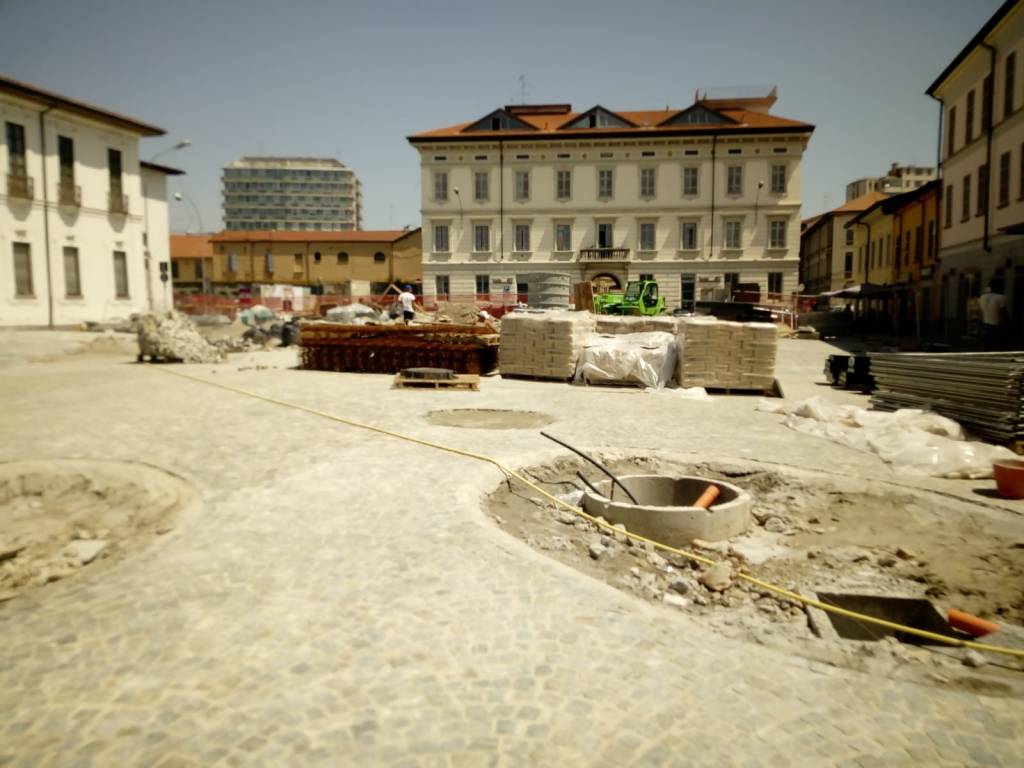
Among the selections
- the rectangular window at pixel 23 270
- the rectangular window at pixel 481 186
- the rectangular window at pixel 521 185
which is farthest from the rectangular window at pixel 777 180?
the rectangular window at pixel 23 270

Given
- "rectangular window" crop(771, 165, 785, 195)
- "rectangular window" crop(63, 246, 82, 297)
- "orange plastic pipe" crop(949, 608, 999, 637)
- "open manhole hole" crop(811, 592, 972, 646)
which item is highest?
"rectangular window" crop(771, 165, 785, 195)

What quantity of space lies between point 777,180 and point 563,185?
15106mm

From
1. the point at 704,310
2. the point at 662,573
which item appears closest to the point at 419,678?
the point at 662,573

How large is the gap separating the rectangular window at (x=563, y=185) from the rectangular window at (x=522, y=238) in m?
3.38

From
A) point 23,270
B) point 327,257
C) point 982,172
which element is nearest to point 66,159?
point 23,270

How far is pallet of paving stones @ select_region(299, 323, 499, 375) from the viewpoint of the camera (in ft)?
49.5

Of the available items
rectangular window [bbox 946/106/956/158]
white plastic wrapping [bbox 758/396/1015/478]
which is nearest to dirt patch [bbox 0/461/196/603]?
white plastic wrapping [bbox 758/396/1015/478]

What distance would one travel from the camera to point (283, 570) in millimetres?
4148

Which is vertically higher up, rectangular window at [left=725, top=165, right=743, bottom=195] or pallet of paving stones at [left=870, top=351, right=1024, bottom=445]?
rectangular window at [left=725, top=165, right=743, bottom=195]

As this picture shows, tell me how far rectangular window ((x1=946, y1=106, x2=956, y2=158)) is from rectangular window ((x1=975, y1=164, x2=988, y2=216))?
12.6ft

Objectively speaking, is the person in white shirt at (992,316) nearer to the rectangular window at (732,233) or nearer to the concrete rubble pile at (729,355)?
the concrete rubble pile at (729,355)

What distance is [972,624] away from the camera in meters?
4.01

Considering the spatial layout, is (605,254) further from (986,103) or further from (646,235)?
(986,103)

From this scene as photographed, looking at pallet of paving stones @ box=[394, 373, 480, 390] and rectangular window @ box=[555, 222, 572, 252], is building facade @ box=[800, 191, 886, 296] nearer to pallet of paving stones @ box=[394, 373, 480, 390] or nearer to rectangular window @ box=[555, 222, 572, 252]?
rectangular window @ box=[555, 222, 572, 252]
